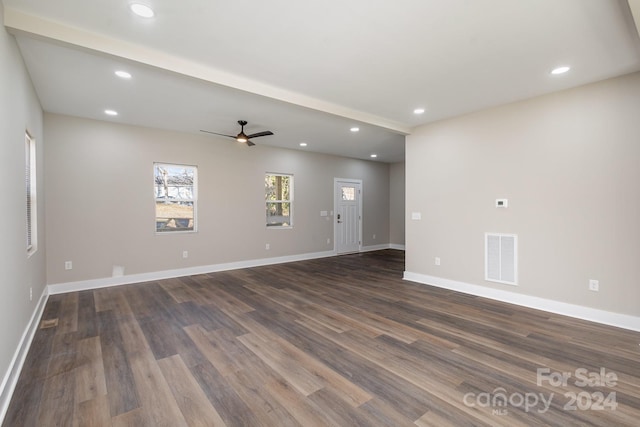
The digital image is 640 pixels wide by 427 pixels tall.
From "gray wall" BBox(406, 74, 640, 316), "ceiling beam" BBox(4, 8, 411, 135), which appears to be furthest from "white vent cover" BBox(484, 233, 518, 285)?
"ceiling beam" BBox(4, 8, 411, 135)

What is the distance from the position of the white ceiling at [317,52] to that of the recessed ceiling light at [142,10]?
0.04m

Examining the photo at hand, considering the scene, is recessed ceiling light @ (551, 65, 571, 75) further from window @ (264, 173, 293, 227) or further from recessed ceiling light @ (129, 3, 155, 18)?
window @ (264, 173, 293, 227)

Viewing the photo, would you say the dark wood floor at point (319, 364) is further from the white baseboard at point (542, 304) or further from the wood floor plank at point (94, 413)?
the white baseboard at point (542, 304)

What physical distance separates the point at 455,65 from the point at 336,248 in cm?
579

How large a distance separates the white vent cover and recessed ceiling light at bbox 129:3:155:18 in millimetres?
4600

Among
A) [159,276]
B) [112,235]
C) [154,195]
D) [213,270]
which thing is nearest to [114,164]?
[154,195]

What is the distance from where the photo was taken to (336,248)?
819 cm

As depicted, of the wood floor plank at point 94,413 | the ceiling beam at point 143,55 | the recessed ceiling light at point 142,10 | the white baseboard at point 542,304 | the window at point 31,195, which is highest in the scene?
Answer: the recessed ceiling light at point 142,10

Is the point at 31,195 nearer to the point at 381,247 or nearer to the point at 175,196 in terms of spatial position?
the point at 175,196

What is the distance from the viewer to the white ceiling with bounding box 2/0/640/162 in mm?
2211

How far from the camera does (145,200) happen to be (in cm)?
534

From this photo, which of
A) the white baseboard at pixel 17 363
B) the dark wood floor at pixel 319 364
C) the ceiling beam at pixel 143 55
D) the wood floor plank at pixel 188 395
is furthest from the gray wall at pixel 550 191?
the white baseboard at pixel 17 363

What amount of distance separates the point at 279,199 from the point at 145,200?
2.83m

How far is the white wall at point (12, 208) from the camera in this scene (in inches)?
82.8
